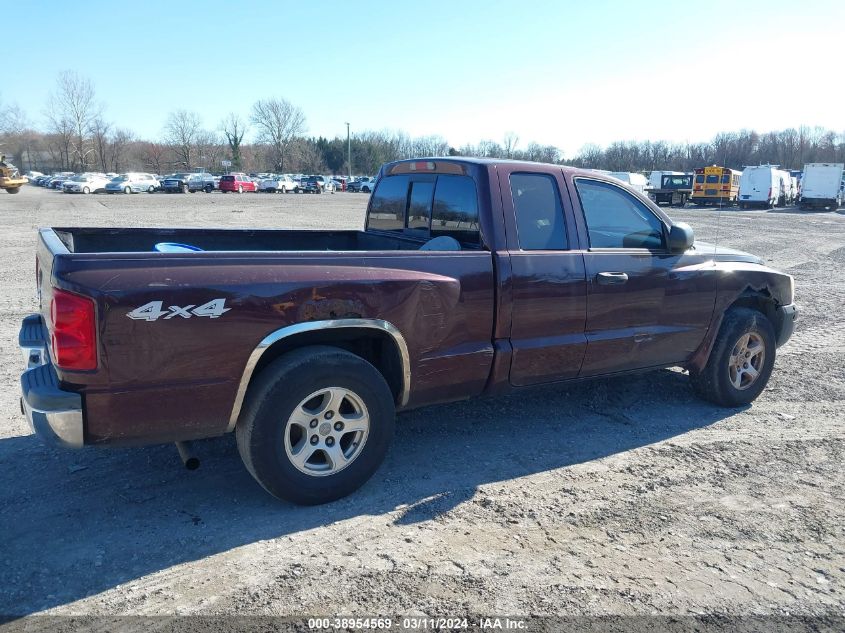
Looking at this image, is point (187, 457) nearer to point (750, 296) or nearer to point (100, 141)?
point (750, 296)

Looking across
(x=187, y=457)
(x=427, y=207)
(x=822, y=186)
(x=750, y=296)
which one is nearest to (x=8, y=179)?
(x=427, y=207)

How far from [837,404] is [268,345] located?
5.19 metres

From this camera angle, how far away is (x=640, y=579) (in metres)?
3.06

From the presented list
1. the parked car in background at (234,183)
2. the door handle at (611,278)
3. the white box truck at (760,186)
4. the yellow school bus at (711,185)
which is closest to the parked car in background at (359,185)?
the parked car in background at (234,183)

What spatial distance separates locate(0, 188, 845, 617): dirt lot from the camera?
2887 millimetres

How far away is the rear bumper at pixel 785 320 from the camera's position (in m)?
5.61

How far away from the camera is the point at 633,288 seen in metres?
4.68

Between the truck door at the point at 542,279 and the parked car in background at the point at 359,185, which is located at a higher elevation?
the parked car in background at the point at 359,185

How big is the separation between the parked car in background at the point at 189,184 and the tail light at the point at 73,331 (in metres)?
55.6

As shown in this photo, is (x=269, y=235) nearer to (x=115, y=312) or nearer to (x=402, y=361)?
(x=402, y=361)

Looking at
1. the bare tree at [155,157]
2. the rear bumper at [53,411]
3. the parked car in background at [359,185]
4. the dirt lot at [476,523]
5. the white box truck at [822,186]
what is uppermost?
the bare tree at [155,157]

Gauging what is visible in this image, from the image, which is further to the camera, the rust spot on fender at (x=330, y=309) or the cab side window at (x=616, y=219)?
the cab side window at (x=616, y=219)

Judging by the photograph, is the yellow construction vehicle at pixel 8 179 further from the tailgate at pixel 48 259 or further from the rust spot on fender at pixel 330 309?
the rust spot on fender at pixel 330 309

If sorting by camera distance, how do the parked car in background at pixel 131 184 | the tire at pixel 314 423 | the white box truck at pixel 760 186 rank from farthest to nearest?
1. the parked car in background at pixel 131 184
2. the white box truck at pixel 760 186
3. the tire at pixel 314 423
